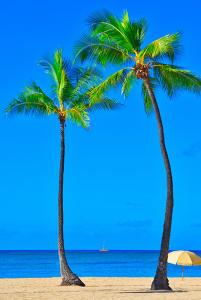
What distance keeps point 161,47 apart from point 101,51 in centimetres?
263

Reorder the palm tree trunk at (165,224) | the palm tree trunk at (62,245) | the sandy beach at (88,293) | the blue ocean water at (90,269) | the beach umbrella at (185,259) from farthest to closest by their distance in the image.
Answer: the blue ocean water at (90,269), the beach umbrella at (185,259), the palm tree trunk at (62,245), the palm tree trunk at (165,224), the sandy beach at (88,293)

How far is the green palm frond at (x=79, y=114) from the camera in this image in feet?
107

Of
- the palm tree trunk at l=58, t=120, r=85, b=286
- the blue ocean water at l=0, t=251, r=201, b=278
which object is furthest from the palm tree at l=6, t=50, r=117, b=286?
the blue ocean water at l=0, t=251, r=201, b=278

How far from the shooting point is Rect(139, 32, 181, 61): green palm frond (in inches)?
1102

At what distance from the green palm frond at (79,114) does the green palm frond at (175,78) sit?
4201mm

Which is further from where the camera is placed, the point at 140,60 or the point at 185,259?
the point at 185,259

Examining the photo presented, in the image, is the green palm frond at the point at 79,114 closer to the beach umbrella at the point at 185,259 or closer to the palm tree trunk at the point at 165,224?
the palm tree trunk at the point at 165,224

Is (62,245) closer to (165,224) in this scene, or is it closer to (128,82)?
(165,224)

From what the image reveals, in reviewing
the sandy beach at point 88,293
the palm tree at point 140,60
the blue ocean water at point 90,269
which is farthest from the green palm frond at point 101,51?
the blue ocean water at point 90,269

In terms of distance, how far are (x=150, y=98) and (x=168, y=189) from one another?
13.0ft

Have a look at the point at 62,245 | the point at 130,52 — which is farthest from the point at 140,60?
the point at 62,245

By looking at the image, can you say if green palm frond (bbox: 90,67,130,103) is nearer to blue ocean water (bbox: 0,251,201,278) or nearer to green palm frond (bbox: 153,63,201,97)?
green palm frond (bbox: 153,63,201,97)

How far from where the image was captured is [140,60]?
28.6 metres

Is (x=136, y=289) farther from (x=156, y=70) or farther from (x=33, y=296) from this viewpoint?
(x=156, y=70)
